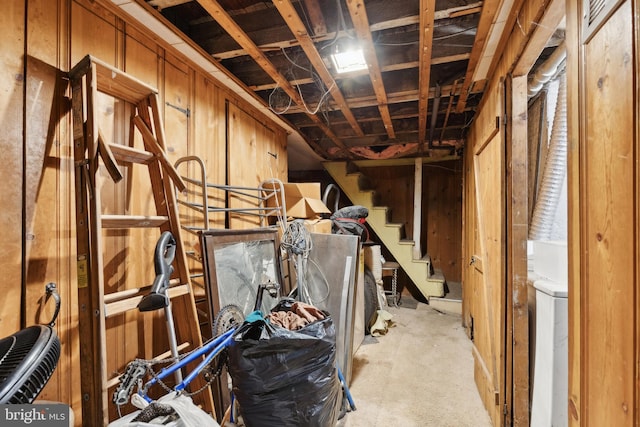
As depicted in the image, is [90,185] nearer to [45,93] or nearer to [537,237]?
[45,93]

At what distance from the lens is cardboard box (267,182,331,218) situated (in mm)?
2965

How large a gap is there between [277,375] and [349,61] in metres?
1.91

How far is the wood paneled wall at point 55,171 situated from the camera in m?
1.12

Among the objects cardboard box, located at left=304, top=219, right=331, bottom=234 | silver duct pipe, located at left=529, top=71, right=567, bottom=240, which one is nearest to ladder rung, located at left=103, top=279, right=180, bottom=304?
cardboard box, located at left=304, top=219, right=331, bottom=234

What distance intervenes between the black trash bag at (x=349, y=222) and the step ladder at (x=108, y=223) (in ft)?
7.03

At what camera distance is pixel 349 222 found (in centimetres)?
352

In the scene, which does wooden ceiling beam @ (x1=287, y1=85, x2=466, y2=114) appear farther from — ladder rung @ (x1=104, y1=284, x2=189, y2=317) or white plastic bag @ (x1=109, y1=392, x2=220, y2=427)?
white plastic bag @ (x1=109, y1=392, x2=220, y2=427)

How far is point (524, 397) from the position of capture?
1542 mm

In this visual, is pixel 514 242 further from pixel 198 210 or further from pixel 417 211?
pixel 417 211

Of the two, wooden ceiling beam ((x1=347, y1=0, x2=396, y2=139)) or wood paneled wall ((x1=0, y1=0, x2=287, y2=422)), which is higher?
wooden ceiling beam ((x1=347, y1=0, x2=396, y2=139))

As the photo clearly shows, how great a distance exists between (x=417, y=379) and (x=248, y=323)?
69.8 inches

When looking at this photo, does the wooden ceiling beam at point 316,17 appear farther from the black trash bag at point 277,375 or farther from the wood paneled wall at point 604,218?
Result: the black trash bag at point 277,375

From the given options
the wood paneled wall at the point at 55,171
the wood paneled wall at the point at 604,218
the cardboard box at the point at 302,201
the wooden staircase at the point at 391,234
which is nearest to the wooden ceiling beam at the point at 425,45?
the wood paneled wall at the point at 604,218

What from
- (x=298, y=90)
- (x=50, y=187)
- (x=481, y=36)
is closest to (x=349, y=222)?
(x=298, y=90)
